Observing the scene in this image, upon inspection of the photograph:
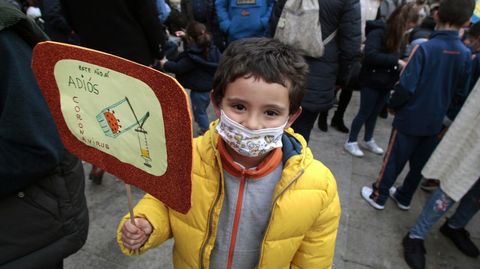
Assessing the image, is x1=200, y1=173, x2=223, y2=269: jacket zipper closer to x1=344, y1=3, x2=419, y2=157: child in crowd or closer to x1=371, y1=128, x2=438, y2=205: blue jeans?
x1=371, y1=128, x2=438, y2=205: blue jeans

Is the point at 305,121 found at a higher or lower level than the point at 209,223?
lower

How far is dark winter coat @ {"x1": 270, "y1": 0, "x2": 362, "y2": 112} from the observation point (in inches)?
112

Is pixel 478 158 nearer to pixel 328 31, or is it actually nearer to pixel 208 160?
pixel 328 31

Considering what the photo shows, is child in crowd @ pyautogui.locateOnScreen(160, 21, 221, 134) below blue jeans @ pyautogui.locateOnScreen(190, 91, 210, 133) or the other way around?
the other way around

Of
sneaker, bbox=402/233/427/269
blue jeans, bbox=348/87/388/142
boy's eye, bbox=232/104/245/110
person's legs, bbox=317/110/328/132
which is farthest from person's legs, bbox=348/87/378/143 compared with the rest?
boy's eye, bbox=232/104/245/110

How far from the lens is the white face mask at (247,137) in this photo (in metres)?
1.18

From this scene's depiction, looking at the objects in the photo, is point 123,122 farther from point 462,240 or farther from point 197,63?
point 462,240

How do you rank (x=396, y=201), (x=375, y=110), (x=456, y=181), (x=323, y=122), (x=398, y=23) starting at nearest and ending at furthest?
(x=456, y=181)
(x=398, y=23)
(x=396, y=201)
(x=375, y=110)
(x=323, y=122)

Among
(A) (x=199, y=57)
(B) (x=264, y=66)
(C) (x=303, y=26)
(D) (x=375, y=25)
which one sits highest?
(B) (x=264, y=66)

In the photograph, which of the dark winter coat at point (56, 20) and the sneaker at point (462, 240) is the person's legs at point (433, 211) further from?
the dark winter coat at point (56, 20)

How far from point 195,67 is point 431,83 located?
2.38m

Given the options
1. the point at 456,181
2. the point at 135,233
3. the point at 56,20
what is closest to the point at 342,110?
the point at 456,181

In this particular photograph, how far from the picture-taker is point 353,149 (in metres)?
4.42

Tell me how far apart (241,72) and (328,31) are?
2.09 meters
